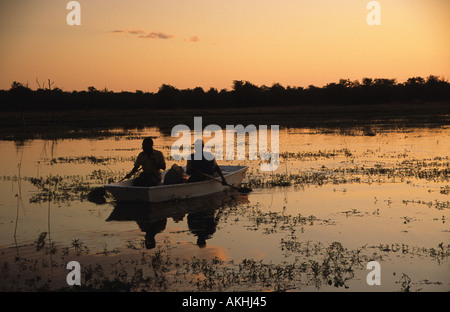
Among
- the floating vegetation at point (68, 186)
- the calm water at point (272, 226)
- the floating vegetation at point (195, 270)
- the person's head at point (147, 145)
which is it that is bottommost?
the floating vegetation at point (195, 270)

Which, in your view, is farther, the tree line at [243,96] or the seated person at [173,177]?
the tree line at [243,96]

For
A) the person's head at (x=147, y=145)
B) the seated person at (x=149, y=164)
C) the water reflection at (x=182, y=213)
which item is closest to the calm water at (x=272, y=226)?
the water reflection at (x=182, y=213)

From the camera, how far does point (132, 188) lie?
13.4 meters

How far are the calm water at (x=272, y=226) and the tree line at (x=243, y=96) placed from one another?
3339 inches

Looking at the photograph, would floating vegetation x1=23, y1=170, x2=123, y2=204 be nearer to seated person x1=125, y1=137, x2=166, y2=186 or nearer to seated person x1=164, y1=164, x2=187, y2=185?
seated person x1=125, y1=137, x2=166, y2=186

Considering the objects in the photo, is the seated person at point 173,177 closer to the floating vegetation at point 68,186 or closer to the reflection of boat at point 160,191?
the reflection of boat at point 160,191

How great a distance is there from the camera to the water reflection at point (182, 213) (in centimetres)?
1098

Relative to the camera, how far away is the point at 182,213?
1292 cm

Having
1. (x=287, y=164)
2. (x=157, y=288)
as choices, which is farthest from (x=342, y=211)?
(x=287, y=164)

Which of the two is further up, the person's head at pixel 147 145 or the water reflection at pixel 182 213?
the person's head at pixel 147 145

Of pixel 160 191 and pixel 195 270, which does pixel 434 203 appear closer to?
pixel 160 191

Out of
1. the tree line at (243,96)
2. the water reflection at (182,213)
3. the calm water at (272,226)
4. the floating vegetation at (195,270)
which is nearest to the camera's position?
the floating vegetation at (195,270)

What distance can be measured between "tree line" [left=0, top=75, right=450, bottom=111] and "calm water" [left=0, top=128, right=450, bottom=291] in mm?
84799

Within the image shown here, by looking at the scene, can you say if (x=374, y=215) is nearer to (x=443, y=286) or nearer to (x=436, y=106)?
(x=443, y=286)
